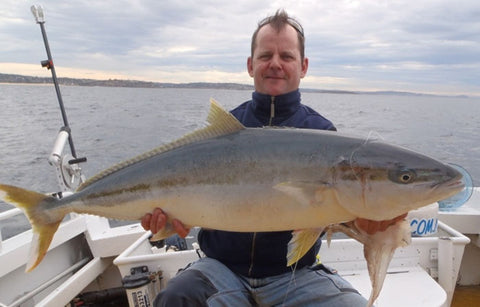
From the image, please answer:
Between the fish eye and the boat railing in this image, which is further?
the boat railing

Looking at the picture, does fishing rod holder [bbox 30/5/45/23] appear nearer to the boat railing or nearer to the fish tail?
the boat railing

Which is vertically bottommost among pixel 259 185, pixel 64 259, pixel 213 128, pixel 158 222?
pixel 64 259

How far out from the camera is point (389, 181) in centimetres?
221

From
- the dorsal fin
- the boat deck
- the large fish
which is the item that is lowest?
the boat deck

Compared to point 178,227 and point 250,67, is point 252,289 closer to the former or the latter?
point 178,227

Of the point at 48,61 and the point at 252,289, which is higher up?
the point at 48,61

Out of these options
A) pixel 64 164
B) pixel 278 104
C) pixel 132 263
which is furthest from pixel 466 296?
pixel 64 164

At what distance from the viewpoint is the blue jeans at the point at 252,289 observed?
112 inches

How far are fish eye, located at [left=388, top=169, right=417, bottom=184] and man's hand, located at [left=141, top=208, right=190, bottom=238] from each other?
146 cm

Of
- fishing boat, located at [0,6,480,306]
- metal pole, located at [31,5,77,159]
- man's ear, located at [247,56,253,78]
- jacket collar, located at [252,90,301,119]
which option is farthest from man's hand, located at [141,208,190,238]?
metal pole, located at [31,5,77,159]

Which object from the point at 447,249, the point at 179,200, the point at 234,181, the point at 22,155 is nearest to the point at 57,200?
the point at 179,200

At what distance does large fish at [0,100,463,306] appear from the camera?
2.22 metres

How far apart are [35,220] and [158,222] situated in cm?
99

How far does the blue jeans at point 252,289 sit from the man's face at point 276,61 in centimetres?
170
